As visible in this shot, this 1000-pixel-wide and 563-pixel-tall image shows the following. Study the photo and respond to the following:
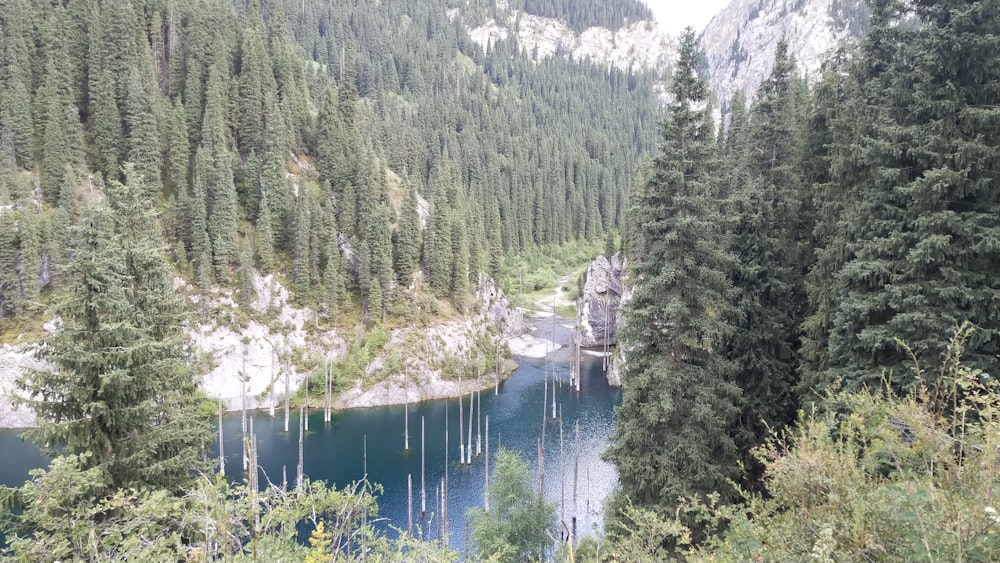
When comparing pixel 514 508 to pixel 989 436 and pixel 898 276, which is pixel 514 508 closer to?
pixel 898 276

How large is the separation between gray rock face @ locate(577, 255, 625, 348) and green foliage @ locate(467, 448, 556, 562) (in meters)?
57.8

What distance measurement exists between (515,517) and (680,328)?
44.0 ft

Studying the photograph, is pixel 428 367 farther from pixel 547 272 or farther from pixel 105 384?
pixel 547 272

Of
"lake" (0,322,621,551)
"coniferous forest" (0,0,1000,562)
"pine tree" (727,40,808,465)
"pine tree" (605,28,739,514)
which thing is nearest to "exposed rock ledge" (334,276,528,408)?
"lake" (0,322,621,551)

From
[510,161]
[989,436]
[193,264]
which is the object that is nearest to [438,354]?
[193,264]

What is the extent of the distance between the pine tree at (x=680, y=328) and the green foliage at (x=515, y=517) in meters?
8.45

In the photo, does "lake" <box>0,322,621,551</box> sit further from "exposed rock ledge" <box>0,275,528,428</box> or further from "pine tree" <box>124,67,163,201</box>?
"pine tree" <box>124,67,163,201</box>

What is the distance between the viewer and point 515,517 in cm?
2478

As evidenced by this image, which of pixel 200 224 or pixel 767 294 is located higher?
pixel 200 224

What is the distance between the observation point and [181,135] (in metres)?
67.2

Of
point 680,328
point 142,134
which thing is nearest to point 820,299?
point 680,328

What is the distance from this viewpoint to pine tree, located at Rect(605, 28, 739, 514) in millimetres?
16781

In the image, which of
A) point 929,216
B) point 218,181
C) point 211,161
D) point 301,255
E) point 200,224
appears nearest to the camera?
point 929,216

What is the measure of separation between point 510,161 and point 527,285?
43.2m
